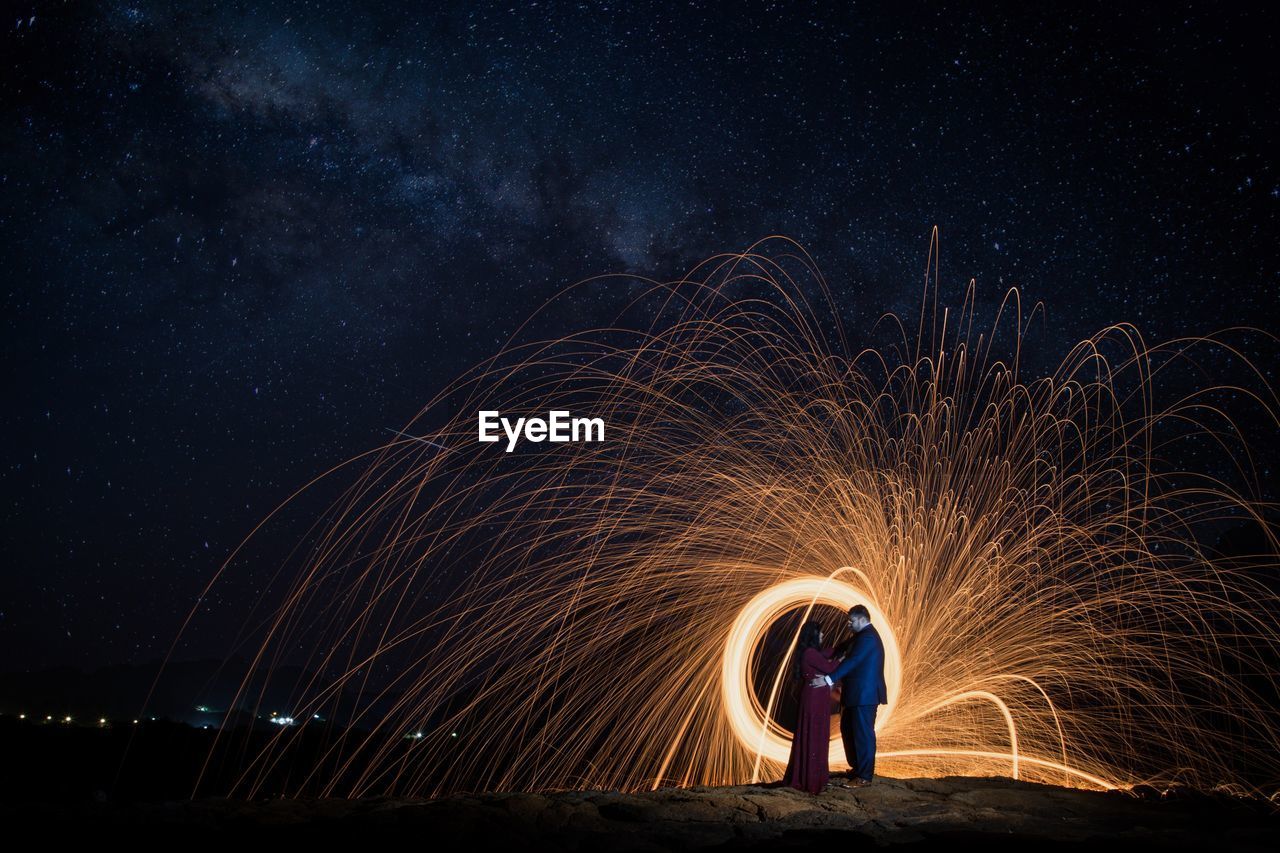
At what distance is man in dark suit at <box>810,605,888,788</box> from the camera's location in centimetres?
854

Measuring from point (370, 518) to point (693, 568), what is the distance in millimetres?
4687

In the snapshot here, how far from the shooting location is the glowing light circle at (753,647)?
9664 millimetres

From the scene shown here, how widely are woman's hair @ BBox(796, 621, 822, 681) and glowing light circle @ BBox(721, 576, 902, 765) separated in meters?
1.22

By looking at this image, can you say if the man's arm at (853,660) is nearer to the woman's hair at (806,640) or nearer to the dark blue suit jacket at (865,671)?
the dark blue suit jacket at (865,671)

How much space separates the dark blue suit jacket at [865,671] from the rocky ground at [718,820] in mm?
988

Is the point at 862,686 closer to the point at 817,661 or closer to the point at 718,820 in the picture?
the point at 817,661

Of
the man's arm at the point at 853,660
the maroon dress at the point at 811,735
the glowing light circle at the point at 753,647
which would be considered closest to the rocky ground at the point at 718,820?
the maroon dress at the point at 811,735

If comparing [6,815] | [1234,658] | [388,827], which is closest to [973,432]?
[388,827]

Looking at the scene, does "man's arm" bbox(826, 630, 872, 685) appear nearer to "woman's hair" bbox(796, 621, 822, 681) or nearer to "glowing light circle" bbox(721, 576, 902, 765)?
"woman's hair" bbox(796, 621, 822, 681)

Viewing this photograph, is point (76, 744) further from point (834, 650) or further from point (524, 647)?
point (834, 650)

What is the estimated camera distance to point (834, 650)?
8.94 meters

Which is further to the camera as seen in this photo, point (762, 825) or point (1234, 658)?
point (1234, 658)

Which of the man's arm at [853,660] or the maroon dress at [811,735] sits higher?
the man's arm at [853,660]

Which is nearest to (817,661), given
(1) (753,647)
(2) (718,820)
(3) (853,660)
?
(3) (853,660)
